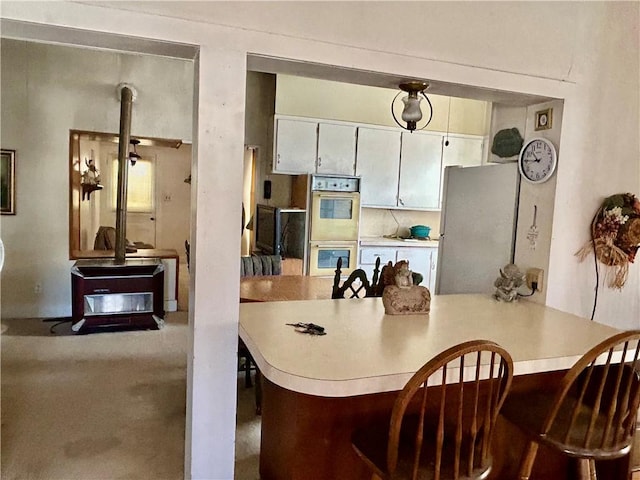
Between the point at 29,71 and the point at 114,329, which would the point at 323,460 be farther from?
the point at 29,71

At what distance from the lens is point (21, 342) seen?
4273 mm

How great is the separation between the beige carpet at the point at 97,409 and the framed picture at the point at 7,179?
133 cm

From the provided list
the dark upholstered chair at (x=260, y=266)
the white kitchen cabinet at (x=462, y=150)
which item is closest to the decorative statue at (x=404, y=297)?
the dark upholstered chair at (x=260, y=266)

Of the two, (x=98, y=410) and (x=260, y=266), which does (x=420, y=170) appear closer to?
(x=260, y=266)

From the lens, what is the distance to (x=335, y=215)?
523 centimetres

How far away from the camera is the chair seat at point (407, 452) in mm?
1360

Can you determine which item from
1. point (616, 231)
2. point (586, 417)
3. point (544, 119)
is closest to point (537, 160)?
point (544, 119)

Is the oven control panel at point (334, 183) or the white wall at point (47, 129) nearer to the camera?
the white wall at point (47, 129)

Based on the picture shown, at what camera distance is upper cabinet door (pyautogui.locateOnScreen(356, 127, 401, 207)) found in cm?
556

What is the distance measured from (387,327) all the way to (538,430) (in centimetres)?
64

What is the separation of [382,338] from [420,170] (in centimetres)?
431

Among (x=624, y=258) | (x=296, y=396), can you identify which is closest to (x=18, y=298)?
(x=296, y=396)

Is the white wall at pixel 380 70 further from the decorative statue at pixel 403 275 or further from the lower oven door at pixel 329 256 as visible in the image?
the lower oven door at pixel 329 256

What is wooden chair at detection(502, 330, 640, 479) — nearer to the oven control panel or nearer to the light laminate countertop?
the light laminate countertop
